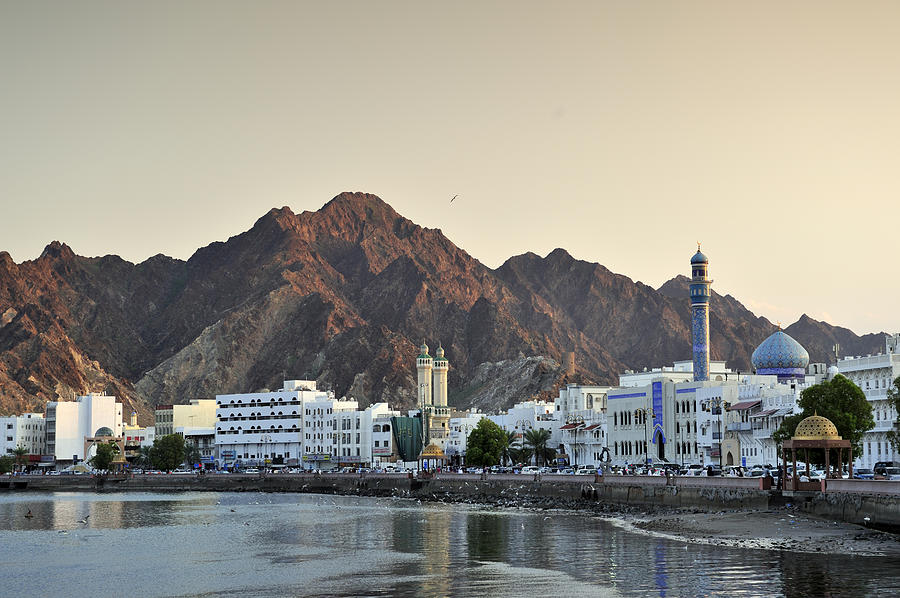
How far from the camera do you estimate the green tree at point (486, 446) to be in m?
144

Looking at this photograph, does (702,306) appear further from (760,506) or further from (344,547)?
(344,547)

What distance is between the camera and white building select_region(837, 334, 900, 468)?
97812 millimetres

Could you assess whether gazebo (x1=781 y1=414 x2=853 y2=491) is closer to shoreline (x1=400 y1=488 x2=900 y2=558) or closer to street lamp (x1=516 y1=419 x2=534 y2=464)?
shoreline (x1=400 y1=488 x2=900 y2=558)

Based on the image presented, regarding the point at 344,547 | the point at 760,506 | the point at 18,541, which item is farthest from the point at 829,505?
the point at 18,541

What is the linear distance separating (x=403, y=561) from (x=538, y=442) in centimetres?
9102

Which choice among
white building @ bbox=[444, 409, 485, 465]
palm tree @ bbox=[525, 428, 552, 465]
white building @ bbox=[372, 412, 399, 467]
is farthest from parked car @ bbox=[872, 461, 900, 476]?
white building @ bbox=[372, 412, 399, 467]

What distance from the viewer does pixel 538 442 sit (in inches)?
5989

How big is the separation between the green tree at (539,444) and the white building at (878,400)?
54931mm

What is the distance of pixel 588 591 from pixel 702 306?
110 metres

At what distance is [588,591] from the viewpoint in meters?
48.3

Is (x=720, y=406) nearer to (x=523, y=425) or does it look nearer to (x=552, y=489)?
(x=552, y=489)

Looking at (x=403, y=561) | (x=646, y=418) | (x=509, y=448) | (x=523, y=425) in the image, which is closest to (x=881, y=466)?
(x=403, y=561)

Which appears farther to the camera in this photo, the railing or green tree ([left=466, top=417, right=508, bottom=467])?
green tree ([left=466, top=417, right=508, bottom=467])

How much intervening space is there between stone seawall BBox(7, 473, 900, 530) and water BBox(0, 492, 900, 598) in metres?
7.57
